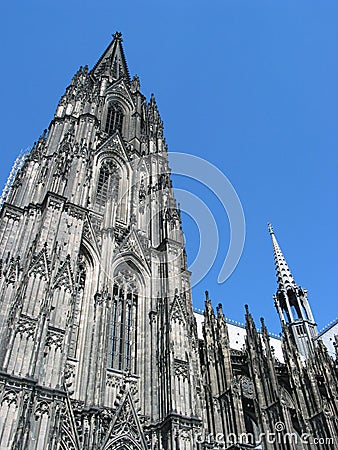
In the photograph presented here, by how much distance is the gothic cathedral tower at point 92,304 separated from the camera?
13508 mm

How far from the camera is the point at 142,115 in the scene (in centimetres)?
3656

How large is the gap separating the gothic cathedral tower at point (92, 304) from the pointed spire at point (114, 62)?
38.9 feet

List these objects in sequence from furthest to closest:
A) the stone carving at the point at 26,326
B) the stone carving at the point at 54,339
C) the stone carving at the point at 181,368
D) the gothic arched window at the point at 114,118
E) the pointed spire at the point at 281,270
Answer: the pointed spire at the point at 281,270, the gothic arched window at the point at 114,118, the stone carving at the point at 181,368, the stone carving at the point at 54,339, the stone carving at the point at 26,326

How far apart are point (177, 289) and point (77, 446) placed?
859cm

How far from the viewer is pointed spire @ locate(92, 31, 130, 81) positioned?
39.0 m

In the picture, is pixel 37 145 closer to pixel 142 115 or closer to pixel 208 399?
pixel 142 115

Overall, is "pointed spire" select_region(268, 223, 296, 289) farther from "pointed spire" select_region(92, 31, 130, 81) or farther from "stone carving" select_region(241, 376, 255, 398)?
"pointed spire" select_region(92, 31, 130, 81)

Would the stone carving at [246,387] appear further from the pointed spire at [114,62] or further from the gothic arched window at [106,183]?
the pointed spire at [114,62]

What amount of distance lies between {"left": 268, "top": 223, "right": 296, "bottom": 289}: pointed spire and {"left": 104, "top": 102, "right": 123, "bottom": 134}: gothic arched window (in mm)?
27127

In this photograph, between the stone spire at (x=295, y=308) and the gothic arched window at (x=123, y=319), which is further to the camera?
the stone spire at (x=295, y=308)

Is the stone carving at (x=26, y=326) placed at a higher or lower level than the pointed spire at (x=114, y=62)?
lower

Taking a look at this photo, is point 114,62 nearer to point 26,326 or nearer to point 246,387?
point 246,387

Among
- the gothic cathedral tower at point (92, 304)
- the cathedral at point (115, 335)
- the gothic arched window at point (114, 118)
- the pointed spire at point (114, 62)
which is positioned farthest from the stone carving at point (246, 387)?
the pointed spire at point (114, 62)

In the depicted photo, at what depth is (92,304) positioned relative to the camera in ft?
60.1
